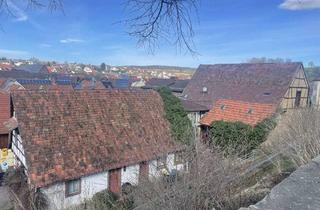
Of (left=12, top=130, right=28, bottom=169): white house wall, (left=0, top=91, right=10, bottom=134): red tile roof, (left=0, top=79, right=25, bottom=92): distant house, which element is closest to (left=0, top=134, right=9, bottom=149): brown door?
(left=0, top=91, right=10, bottom=134): red tile roof

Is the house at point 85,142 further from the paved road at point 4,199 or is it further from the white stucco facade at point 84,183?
the paved road at point 4,199

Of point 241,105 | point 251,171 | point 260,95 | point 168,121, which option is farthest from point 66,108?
point 260,95

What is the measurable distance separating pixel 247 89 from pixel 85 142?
62.0ft

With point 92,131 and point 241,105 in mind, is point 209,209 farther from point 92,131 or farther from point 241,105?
point 241,105

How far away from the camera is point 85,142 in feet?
45.0

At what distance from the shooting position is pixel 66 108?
14539mm

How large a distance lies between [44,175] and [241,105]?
50.0 feet

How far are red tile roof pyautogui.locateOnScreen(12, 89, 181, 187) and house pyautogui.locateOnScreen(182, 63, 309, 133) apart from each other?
7.13m

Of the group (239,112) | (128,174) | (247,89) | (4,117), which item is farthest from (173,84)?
(128,174)

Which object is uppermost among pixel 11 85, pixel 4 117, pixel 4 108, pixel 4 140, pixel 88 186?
pixel 11 85

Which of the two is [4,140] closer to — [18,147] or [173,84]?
[18,147]

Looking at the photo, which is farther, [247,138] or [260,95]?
[260,95]

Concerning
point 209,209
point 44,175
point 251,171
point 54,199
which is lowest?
point 54,199

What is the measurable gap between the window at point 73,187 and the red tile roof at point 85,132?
16.7 inches
